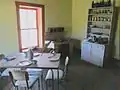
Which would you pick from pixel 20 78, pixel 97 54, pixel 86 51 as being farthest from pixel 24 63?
pixel 86 51

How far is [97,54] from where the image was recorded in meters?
5.03

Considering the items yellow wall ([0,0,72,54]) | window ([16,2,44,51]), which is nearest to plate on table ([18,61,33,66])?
yellow wall ([0,0,72,54])

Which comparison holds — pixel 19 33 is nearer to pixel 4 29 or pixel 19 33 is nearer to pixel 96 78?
pixel 4 29

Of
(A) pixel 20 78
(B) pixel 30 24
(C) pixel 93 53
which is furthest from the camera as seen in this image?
(B) pixel 30 24

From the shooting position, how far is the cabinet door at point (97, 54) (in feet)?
16.0

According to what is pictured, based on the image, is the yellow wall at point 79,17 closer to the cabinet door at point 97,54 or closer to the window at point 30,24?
the cabinet door at point 97,54

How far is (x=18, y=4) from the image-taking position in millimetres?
4777

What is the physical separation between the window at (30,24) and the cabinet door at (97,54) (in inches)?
76.4

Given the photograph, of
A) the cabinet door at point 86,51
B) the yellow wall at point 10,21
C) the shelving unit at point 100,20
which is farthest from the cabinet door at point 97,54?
the yellow wall at point 10,21

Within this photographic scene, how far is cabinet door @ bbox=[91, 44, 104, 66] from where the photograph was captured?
489 centimetres

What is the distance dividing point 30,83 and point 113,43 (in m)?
3.70

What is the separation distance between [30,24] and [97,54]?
2490 mm

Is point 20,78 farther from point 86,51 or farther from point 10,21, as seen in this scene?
point 86,51

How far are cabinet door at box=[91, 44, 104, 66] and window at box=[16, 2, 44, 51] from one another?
1940mm
